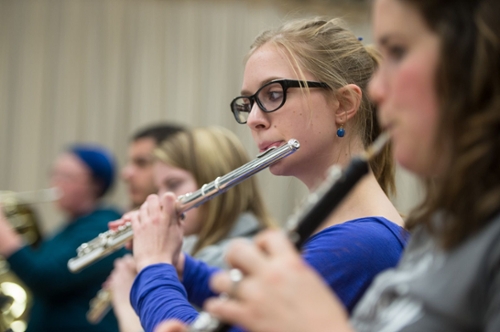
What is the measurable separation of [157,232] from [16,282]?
1.67 m

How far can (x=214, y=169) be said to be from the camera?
7.02 feet

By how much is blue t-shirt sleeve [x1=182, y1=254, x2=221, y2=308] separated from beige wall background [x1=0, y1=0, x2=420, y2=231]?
307cm

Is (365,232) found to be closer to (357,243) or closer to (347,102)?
(357,243)

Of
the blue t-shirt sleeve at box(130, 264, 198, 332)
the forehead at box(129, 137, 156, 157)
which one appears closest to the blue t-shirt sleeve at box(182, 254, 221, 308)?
the blue t-shirt sleeve at box(130, 264, 198, 332)

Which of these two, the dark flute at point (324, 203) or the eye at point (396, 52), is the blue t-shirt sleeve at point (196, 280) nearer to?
the dark flute at point (324, 203)

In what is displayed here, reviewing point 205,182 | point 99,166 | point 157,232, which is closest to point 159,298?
point 157,232

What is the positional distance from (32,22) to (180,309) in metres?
4.09

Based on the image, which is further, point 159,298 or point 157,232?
point 157,232

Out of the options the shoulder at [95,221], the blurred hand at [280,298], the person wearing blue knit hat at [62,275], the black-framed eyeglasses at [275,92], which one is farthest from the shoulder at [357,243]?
the shoulder at [95,221]

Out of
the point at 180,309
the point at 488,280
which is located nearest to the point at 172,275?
the point at 180,309

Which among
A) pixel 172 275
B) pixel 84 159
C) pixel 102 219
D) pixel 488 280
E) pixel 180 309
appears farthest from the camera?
pixel 84 159

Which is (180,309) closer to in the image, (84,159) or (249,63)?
Answer: (249,63)

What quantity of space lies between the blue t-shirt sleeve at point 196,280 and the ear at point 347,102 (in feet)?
1.67

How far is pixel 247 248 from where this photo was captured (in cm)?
65
